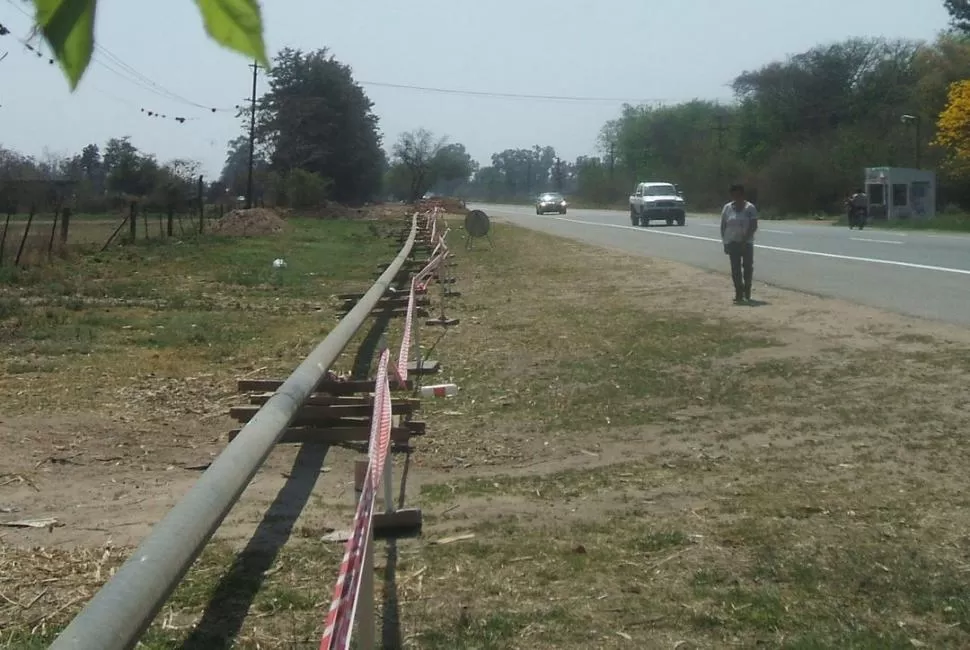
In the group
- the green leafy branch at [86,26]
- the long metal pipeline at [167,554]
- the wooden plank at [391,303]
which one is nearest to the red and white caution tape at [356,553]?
the long metal pipeline at [167,554]

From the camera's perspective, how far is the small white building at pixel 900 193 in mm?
52312

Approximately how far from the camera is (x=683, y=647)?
4.21 m

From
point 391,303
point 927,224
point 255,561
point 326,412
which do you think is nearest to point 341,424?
point 326,412

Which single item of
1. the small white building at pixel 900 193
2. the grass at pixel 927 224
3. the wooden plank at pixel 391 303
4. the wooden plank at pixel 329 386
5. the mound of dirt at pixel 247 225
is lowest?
the wooden plank at pixel 329 386

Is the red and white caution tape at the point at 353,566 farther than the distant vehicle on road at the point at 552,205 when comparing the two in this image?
No

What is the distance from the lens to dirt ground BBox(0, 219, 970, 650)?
450 centimetres

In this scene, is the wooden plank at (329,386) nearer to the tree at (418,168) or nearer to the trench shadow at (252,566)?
the trench shadow at (252,566)

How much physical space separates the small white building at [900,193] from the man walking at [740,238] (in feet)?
128

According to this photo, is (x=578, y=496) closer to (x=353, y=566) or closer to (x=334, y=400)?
(x=334, y=400)

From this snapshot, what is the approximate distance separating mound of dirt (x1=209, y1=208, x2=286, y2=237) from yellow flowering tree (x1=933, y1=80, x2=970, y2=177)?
102 ft

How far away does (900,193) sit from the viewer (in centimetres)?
5284

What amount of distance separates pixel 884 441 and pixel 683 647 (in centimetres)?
351

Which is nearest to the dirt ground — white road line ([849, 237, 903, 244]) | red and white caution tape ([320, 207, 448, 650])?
red and white caution tape ([320, 207, 448, 650])

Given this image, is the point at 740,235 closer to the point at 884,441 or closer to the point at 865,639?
the point at 884,441
